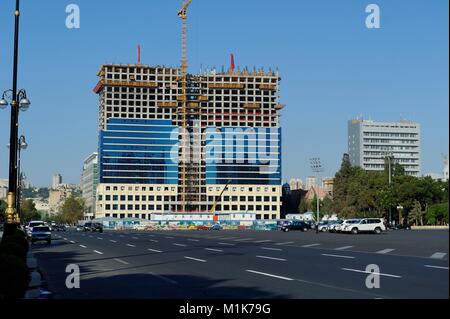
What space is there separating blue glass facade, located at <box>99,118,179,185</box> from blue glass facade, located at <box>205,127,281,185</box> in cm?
1324

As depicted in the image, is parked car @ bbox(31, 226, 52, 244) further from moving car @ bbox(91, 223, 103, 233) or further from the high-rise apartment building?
the high-rise apartment building

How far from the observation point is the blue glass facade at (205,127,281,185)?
644 ft

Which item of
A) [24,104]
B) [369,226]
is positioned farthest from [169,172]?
[24,104]

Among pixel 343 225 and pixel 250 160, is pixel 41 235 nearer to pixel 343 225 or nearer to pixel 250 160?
pixel 343 225

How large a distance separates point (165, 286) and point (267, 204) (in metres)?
184

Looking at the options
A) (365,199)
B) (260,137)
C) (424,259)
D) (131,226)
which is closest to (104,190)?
(260,137)

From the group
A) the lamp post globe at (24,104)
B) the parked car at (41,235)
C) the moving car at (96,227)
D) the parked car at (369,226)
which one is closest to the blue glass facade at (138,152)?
the moving car at (96,227)

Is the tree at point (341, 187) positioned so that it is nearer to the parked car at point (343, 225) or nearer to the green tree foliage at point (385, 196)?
the green tree foliage at point (385, 196)

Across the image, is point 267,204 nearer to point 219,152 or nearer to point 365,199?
point 219,152

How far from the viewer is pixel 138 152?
189 meters

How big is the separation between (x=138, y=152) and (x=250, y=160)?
3369cm

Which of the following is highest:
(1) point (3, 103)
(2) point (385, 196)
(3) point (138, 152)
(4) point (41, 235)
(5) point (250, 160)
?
(3) point (138, 152)

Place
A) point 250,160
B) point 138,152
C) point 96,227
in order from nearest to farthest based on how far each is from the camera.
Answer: point 96,227 → point 138,152 → point 250,160

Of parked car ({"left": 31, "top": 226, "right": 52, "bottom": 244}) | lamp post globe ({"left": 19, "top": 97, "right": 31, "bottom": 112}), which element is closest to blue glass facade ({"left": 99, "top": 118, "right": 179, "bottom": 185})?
parked car ({"left": 31, "top": 226, "right": 52, "bottom": 244})
